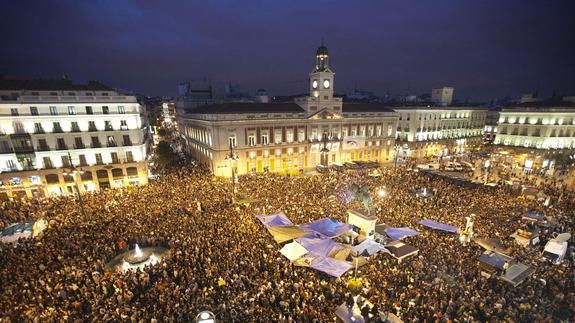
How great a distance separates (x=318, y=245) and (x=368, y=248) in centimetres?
314

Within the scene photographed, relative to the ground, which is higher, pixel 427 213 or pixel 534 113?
pixel 534 113

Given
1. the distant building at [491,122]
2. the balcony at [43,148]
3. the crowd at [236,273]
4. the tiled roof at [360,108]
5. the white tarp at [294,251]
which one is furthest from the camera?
the distant building at [491,122]

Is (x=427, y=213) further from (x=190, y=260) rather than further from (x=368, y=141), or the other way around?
(x=368, y=141)

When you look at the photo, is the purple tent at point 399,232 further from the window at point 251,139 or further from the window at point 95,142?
the window at point 95,142

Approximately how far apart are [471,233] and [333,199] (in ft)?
38.1

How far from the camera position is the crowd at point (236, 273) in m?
11.9

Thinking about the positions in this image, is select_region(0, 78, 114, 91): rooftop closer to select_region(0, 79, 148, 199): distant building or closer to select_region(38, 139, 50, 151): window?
select_region(0, 79, 148, 199): distant building

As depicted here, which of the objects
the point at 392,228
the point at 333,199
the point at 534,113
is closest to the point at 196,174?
the point at 333,199

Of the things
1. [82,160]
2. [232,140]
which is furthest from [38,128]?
[232,140]

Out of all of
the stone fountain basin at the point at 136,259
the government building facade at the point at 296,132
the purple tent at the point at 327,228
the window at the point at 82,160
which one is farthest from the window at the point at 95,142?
the purple tent at the point at 327,228

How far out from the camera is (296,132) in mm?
43688

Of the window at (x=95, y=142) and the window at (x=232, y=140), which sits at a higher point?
the window at (x=95, y=142)

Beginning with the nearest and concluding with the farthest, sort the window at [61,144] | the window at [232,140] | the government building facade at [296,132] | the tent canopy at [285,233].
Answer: the tent canopy at [285,233] → the window at [61,144] → the window at [232,140] → the government building facade at [296,132]

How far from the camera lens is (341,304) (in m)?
12.8
